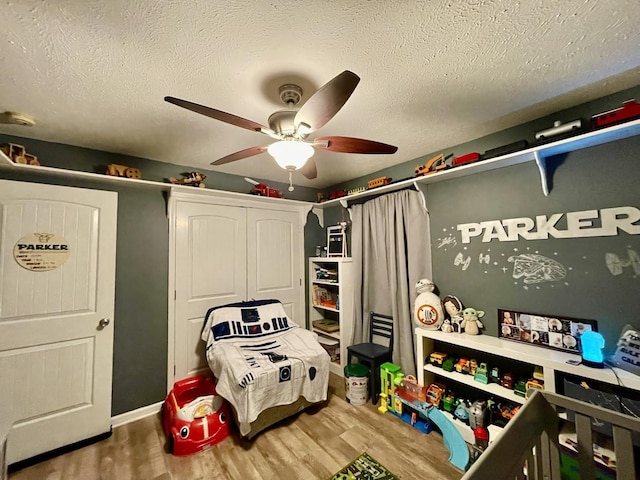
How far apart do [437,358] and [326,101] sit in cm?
213

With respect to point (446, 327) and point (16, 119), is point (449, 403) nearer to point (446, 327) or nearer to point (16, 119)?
point (446, 327)

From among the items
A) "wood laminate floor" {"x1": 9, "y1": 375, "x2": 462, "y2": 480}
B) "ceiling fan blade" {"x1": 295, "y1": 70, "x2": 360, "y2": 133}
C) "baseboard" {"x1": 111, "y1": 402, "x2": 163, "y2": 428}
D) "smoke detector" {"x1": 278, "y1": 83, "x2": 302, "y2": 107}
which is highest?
"smoke detector" {"x1": 278, "y1": 83, "x2": 302, "y2": 107}

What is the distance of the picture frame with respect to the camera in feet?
5.40

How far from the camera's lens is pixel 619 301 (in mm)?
1533

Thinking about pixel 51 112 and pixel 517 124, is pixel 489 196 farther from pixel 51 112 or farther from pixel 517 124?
pixel 51 112

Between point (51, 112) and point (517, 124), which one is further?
point (517, 124)

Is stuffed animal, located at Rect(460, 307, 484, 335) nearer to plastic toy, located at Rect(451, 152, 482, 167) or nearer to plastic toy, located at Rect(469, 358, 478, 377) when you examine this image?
plastic toy, located at Rect(469, 358, 478, 377)

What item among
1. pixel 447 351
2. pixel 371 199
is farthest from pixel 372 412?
pixel 371 199

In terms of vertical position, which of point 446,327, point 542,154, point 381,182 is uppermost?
point 381,182

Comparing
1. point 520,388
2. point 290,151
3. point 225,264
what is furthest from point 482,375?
point 225,264

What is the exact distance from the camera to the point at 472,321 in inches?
80.7

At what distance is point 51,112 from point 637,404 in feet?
12.4

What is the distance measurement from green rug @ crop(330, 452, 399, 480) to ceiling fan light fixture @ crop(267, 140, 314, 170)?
1.96m

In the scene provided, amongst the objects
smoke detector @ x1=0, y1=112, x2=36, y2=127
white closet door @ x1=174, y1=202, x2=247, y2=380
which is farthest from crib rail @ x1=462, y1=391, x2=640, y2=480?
smoke detector @ x1=0, y1=112, x2=36, y2=127
